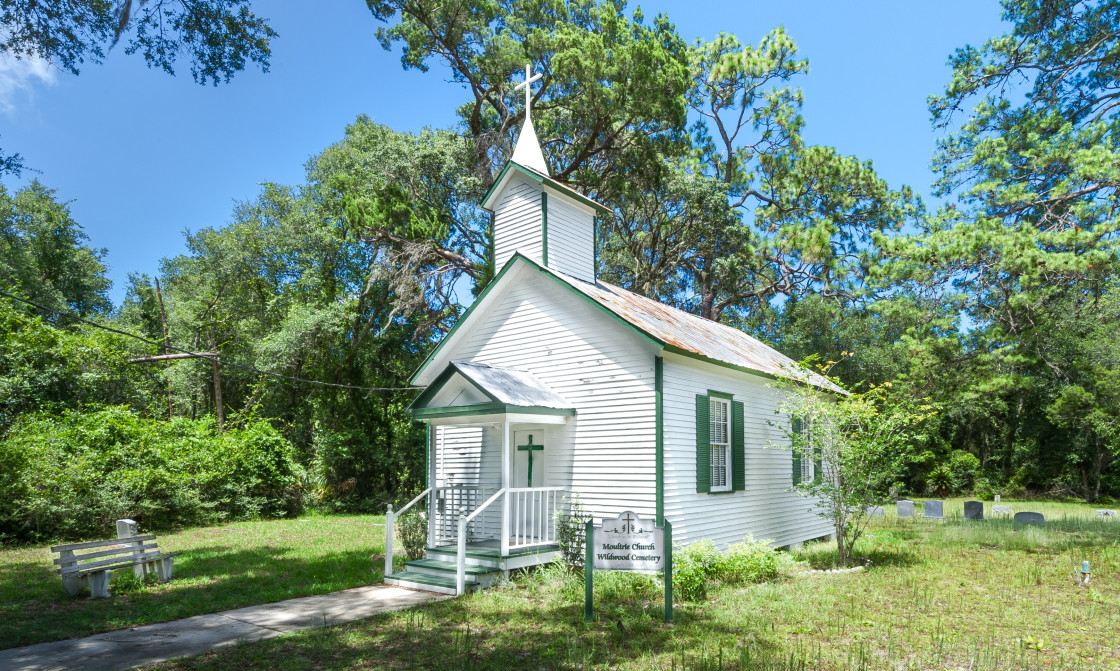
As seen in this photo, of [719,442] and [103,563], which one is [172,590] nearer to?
[103,563]

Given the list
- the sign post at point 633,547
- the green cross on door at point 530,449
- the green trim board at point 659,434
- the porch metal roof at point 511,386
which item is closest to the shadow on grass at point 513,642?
the sign post at point 633,547

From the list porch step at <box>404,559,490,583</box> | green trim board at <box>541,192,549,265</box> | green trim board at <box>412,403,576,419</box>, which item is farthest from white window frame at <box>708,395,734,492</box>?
porch step at <box>404,559,490,583</box>

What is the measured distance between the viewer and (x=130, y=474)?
17469 mm

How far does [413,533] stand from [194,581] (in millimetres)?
3675

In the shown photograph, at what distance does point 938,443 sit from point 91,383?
35.2 metres

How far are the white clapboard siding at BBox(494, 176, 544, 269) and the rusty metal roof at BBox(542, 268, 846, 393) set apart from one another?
44.1 inches

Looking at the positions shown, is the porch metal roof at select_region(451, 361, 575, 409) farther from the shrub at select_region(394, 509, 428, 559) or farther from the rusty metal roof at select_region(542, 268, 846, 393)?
the shrub at select_region(394, 509, 428, 559)

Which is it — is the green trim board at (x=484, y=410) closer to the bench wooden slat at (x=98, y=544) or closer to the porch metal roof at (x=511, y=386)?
the porch metal roof at (x=511, y=386)

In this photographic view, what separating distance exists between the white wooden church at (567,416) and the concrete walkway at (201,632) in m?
1.09

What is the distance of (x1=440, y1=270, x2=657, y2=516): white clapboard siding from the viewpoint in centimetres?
1112

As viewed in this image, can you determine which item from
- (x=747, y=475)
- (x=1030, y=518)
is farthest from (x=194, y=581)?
(x=1030, y=518)

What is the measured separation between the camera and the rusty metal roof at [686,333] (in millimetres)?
11547

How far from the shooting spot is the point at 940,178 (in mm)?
24219

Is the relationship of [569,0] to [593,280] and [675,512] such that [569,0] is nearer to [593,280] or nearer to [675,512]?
[593,280]
